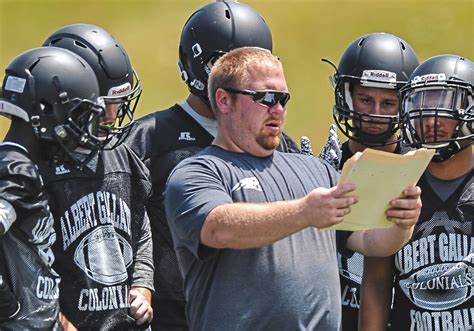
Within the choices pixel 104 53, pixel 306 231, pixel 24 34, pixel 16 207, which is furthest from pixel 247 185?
pixel 24 34

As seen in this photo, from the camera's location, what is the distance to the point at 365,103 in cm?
535

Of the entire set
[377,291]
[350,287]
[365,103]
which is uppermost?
[365,103]

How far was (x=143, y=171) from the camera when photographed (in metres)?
4.78

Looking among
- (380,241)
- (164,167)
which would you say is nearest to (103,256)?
(164,167)

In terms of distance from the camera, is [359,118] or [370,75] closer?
[359,118]

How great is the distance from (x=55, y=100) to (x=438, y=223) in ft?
5.42

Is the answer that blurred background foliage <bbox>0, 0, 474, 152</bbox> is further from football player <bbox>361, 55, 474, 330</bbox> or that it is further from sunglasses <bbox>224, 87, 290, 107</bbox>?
sunglasses <bbox>224, 87, 290, 107</bbox>

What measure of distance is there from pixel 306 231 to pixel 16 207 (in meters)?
1.06

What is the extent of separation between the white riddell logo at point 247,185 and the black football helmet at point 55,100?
0.70m

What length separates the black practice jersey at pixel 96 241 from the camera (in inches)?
174

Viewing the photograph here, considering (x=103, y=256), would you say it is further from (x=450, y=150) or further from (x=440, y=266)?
(x=450, y=150)

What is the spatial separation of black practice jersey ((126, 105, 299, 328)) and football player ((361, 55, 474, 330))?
778mm

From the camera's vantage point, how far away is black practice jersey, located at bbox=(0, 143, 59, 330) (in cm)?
389

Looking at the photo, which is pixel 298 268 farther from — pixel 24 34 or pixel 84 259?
pixel 24 34
